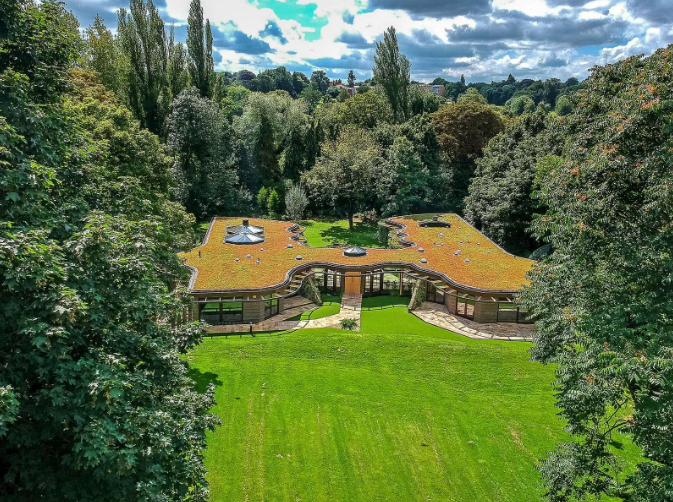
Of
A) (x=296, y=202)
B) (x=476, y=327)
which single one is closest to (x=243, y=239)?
(x=296, y=202)

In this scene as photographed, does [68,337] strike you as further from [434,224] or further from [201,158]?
[201,158]

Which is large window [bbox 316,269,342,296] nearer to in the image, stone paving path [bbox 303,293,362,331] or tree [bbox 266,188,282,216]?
stone paving path [bbox 303,293,362,331]

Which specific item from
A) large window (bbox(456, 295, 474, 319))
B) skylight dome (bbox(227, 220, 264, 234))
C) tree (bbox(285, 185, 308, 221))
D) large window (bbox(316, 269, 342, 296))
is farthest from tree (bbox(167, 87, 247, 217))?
large window (bbox(456, 295, 474, 319))

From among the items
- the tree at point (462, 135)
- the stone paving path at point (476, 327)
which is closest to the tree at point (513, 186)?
the tree at point (462, 135)

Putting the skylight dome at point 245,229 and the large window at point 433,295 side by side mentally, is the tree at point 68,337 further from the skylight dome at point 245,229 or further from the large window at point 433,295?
the skylight dome at point 245,229

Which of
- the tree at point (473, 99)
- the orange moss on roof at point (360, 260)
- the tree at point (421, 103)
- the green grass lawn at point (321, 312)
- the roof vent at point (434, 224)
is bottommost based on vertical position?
the green grass lawn at point (321, 312)

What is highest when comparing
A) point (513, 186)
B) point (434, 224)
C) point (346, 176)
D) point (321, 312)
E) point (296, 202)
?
point (513, 186)
